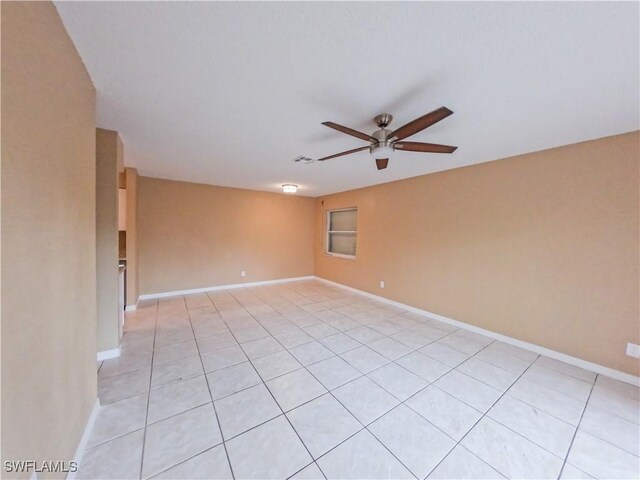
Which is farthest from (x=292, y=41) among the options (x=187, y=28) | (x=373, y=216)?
(x=373, y=216)

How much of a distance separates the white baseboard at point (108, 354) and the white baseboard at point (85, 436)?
0.80 meters

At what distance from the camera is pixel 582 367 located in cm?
229

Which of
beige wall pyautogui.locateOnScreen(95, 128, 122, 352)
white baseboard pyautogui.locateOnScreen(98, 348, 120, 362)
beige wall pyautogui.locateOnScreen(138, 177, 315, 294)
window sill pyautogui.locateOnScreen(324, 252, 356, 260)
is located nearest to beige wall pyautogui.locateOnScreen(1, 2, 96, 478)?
beige wall pyautogui.locateOnScreen(95, 128, 122, 352)

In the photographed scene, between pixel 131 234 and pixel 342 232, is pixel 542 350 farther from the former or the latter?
pixel 131 234

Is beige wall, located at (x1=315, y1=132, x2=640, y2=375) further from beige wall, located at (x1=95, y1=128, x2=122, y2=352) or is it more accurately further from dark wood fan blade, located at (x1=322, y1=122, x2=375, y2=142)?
beige wall, located at (x1=95, y1=128, x2=122, y2=352)

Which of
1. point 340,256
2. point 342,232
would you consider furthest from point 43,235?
point 342,232

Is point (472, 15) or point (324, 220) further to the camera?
point (324, 220)

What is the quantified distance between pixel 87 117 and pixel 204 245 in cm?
353

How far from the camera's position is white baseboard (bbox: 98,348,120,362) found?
2275 millimetres

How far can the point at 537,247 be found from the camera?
2.56 meters

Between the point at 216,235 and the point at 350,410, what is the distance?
421 cm

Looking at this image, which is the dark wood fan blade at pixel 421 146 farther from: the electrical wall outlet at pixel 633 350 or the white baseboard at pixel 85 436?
the white baseboard at pixel 85 436

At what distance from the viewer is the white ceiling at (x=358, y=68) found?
40.1 inches

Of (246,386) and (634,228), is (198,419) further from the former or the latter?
(634,228)
